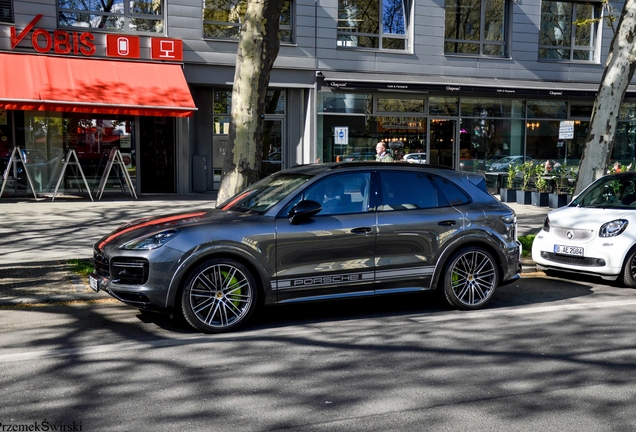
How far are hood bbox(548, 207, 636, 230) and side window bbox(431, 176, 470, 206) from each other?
2522 millimetres

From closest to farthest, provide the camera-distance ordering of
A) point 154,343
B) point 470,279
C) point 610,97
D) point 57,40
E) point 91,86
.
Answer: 1. point 154,343
2. point 470,279
3. point 610,97
4. point 91,86
5. point 57,40

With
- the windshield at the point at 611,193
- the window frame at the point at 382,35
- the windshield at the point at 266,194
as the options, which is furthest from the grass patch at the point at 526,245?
the window frame at the point at 382,35

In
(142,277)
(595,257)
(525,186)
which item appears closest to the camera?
(142,277)

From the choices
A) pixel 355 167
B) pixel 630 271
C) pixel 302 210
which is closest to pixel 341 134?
pixel 630 271

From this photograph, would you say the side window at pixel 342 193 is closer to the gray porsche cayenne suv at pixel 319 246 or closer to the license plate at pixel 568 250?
the gray porsche cayenne suv at pixel 319 246

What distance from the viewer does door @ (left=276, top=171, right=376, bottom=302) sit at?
6.94m

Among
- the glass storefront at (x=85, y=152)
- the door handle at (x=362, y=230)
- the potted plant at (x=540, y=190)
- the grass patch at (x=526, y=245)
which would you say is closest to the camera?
the door handle at (x=362, y=230)

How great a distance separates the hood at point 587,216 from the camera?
950cm

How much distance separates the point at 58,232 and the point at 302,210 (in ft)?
24.6

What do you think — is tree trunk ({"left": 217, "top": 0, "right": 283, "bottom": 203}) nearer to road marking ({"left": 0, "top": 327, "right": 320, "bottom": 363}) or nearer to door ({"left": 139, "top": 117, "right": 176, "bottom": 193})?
road marking ({"left": 0, "top": 327, "right": 320, "bottom": 363})

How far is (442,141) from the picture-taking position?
23.6m

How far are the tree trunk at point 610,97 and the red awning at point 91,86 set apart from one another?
9908mm

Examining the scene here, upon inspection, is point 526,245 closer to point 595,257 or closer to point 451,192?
point 595,257

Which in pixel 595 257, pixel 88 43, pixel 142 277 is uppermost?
pixel 88 43
